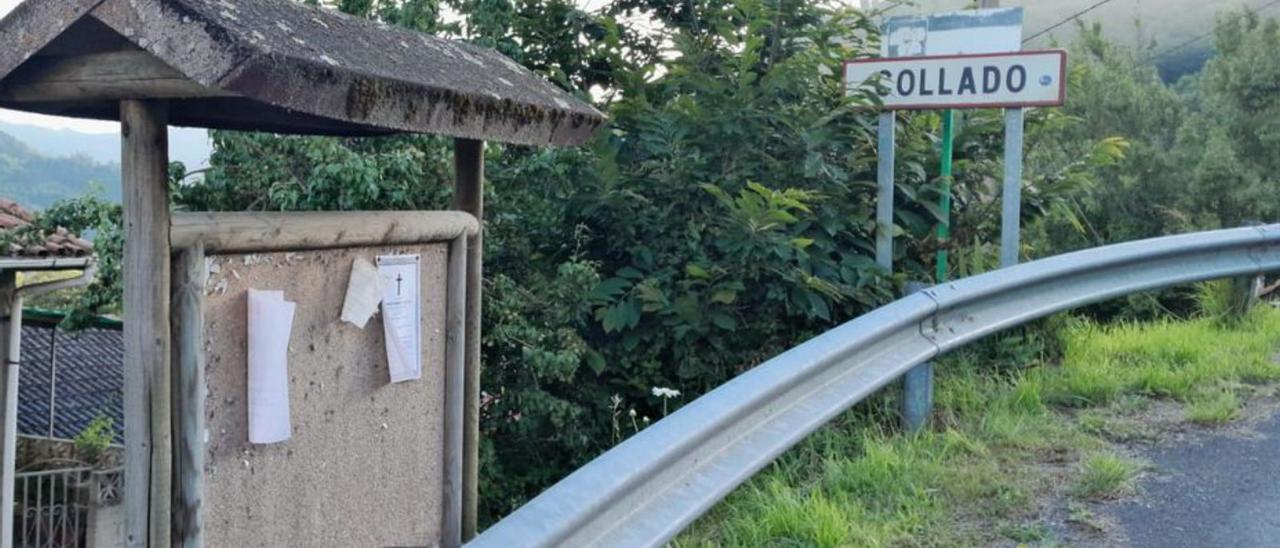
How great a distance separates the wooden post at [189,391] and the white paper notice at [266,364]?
5.4 inches

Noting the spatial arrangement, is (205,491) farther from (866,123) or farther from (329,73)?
(866,123)

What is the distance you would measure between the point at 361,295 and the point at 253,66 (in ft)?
2.98

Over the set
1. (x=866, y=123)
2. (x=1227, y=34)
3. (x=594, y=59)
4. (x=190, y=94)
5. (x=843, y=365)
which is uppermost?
(x=1227, y=34)

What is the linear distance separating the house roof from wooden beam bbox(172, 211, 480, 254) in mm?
287

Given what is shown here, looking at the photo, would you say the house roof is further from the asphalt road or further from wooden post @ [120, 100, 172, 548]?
the asphalt road

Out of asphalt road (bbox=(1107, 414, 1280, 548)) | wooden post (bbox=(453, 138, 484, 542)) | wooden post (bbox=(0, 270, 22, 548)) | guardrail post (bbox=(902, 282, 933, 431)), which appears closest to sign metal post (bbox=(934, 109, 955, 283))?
guardrail post (bbox=(902, 282, 933, 431))

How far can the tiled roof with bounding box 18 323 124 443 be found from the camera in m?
16.7

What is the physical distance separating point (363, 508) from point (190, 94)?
129 centimetres

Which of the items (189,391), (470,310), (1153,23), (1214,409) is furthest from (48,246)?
(1153,23)

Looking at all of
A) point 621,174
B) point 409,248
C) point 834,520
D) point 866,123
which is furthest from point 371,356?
point 866,123

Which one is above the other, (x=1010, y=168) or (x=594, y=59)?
(x=594, y=59)

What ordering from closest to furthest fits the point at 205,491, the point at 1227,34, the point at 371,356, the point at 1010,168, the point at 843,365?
the point at 205,491 → the point at 371,356 → the point at 843,365 → the point at 1010,168 → the point at 1227,34

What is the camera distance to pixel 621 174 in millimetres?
6234

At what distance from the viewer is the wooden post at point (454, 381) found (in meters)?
3.54
